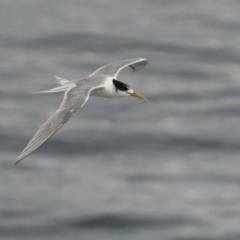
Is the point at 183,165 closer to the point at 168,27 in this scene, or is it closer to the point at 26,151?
the point at 168,27

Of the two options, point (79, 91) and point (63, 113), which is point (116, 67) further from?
point (63, 113)

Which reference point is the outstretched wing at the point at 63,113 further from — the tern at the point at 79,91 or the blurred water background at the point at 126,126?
the blurred water background at the point at 126,126

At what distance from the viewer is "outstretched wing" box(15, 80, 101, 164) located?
1287 centimetres

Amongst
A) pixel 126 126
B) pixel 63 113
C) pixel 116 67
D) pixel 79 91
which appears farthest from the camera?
pixel 126 126

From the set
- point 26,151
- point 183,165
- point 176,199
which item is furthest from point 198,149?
point 26,151

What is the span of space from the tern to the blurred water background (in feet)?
8.37

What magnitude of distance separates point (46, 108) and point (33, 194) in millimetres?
2687

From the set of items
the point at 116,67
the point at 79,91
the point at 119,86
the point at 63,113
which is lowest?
the point at 63,113

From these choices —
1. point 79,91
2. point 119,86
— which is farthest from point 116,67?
point 79,91

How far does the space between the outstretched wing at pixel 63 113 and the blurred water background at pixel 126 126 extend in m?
3.30

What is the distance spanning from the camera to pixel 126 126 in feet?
66.2

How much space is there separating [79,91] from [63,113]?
31.5 inches

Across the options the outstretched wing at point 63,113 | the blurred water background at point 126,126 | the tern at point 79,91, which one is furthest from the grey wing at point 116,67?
the blurred water background at point 126,126

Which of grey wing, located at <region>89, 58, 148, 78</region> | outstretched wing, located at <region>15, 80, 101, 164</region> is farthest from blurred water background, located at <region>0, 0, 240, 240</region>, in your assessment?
outstretched wing, located at <region>15, 80, 101, 164</region>
